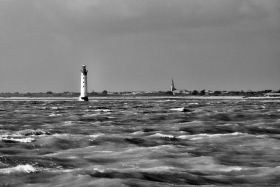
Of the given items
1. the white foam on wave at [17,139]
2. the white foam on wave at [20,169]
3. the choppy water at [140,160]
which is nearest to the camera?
the choppy water at [140,160]

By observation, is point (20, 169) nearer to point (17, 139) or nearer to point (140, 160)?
point (140, 160)

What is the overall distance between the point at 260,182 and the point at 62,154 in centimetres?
916

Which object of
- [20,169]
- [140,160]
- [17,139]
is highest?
[17,139]

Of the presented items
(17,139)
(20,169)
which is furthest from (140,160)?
(17,139)

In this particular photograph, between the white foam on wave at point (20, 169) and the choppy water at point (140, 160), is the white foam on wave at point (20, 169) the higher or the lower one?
the higher one

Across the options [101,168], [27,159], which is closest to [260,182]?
[101,168]

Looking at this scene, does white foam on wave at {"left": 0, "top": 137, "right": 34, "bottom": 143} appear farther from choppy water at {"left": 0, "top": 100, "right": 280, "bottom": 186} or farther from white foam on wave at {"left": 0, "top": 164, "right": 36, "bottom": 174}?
white foam on wave at {"left": 0, "top": 164, "right": 36, "bottom": 174}

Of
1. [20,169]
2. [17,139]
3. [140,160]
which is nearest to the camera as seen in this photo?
[20,169]

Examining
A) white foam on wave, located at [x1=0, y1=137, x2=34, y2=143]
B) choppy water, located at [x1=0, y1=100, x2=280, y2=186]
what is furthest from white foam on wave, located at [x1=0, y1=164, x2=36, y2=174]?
white foam on wave, located at [x1=0, y1=137, x2=34, y2=143]

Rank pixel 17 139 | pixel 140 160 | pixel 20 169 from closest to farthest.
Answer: pixel 20 169, pixel 140 160, pixel 17 139

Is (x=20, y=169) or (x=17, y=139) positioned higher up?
(x=17, y=139)

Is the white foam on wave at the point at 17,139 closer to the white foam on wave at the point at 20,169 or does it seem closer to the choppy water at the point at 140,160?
the choppy water at the point at 140,160

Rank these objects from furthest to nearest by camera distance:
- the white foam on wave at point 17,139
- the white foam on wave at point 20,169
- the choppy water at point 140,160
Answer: the white foam on wave at point 17,139
the white foam on wave at point 20,169
the choppy water at point 140,160

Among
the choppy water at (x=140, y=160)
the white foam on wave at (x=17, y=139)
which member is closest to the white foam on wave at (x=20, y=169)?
the choppy water at (x=140, y=160)
